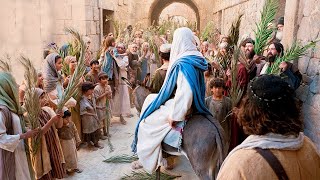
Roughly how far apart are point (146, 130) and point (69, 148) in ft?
4.59

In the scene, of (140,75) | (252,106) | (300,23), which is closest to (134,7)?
(140,75)

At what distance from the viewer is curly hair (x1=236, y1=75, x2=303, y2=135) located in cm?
134

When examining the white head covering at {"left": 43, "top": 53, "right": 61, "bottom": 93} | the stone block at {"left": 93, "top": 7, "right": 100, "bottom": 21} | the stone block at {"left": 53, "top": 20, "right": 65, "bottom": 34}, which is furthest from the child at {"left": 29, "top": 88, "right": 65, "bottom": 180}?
the stone block at {"left": 93, "top": 7, "right": 100, "bottom": 21}

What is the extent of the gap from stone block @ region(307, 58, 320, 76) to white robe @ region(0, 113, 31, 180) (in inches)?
127

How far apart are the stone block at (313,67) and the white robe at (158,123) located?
1.55 m

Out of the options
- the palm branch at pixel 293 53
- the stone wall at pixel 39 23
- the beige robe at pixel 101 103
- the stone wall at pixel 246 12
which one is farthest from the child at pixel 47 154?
the stone wall at pixel 246 12

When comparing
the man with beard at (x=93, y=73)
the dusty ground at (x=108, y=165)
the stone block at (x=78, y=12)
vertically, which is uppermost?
the stone block at (x=78, y=12)

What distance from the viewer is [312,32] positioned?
3615mm

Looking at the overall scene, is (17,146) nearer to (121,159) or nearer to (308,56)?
(121,159)

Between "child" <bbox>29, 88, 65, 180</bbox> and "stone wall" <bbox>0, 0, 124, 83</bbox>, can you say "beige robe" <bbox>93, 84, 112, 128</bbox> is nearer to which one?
"stone wall" <bbox>0, 0, 124, 83</bbox>

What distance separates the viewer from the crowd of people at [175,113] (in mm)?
1354

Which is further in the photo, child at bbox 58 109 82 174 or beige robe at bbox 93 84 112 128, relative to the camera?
beige robe at bbox 93 84 112 128

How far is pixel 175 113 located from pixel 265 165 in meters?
1.87

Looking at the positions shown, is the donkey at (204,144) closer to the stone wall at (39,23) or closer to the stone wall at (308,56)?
the stone wall at (308,56)
